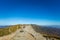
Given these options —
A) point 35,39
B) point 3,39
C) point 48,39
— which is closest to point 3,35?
point 3,39

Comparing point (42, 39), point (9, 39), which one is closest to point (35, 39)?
point (42, 39)

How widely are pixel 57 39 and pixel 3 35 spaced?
1038 centimetres

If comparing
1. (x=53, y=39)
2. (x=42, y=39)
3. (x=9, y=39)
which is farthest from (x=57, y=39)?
(x=9, y=39)

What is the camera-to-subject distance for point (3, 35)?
23.3 m

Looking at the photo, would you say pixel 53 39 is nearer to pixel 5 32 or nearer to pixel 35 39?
pixel 35 39

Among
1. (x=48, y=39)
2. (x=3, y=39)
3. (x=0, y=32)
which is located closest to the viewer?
(x=3, y=39)

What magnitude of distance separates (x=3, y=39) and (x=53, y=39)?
9.66 metres

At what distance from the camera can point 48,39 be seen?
82.2ft

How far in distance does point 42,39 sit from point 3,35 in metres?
7.43

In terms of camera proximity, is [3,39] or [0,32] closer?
[3,39]

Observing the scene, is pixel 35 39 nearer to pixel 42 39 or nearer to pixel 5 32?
pixel 42 39

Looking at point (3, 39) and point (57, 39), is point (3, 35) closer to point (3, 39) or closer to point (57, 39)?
point (3, 39)

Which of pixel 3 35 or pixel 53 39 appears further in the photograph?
pixel 53 39

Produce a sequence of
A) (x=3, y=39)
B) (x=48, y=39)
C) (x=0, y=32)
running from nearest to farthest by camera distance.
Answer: (x=3, y=39) < (x=0, y=32) < (x=48, y=39)
